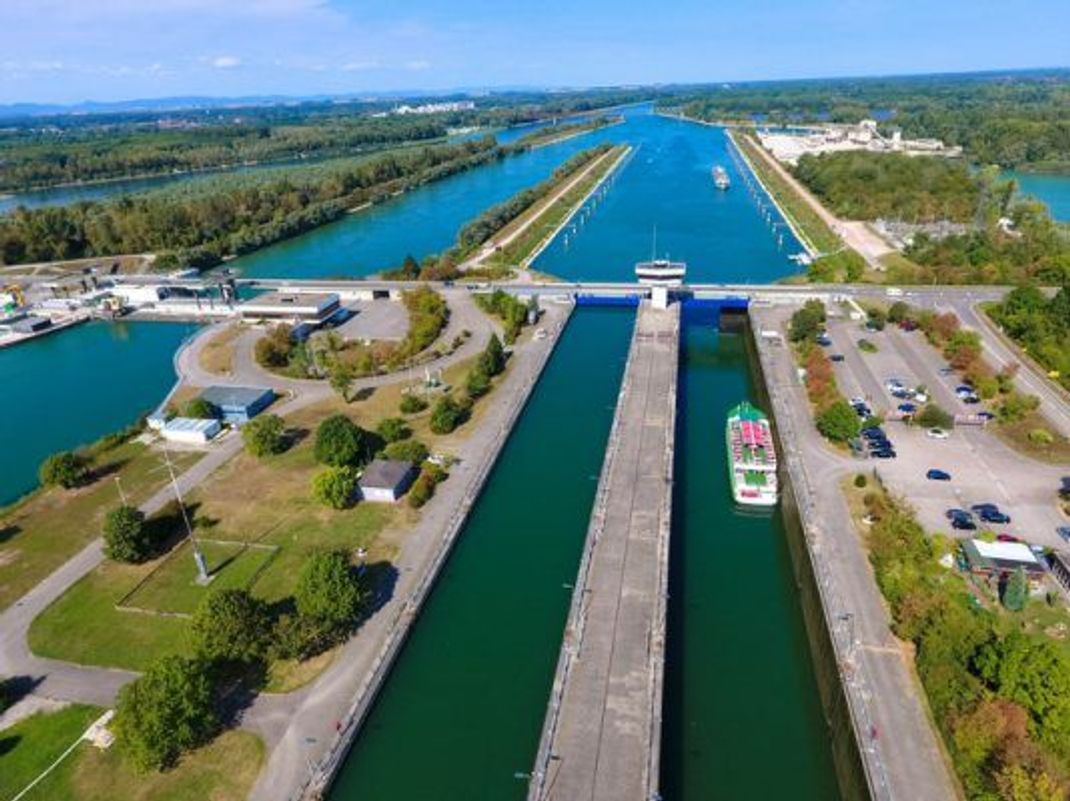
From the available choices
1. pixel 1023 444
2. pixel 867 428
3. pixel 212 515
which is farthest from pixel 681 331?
pixel 212 515

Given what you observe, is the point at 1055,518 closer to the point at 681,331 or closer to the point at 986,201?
the point at 681,331

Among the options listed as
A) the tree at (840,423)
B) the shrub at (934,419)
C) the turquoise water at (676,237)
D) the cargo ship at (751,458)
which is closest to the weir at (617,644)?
the cargo ship at (751,458)

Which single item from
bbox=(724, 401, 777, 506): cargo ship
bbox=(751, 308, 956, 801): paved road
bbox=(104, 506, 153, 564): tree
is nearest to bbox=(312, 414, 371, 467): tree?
bbox=(104, 506, 153, 564): tree

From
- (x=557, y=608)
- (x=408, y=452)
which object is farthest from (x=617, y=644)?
(x=408, y=452)

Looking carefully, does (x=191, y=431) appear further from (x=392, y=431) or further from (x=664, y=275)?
(x=664, y=275)

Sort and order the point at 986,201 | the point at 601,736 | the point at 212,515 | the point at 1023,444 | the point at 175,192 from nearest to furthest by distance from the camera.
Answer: the point at 601,736
the point at 212,515
the point at 1023,444
the point at 986,201
the point at 175,192

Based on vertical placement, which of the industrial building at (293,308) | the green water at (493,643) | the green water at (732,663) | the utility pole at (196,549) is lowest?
the green water at (732,663)

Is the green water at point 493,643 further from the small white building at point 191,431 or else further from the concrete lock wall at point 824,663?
the small white building at point 191,431
